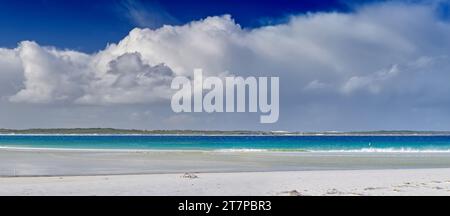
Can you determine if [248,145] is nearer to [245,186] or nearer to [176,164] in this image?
[176,164]

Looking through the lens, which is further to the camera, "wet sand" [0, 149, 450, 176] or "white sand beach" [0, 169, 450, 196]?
"wet sand" [0, 149, 450, 176]

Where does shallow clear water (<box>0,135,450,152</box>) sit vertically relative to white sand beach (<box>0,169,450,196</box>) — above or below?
above

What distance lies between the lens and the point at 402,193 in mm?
14773

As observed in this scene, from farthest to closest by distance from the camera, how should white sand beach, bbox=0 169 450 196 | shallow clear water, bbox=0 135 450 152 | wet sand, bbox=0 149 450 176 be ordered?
1. shallow clear water, bbox=0 135 450 152
2. wet sand, bbox=0 149 450 176
3. white sand beach, bbox=0 169 450 196

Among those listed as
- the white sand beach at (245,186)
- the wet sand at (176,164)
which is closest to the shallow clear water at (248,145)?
the wet sand at (176,164)

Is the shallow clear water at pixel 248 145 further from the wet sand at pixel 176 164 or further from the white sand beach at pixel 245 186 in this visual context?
the white sand beach at pixel 245 186

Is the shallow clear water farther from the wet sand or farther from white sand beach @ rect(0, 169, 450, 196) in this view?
white sand beach @ rect(0, 169, 450, 196)

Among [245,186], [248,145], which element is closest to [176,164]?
[245,186]

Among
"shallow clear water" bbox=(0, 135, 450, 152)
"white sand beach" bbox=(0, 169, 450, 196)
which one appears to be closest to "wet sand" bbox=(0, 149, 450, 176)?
"white sand beach" bbox=(0, 169, 450, 196)

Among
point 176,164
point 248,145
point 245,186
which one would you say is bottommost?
point 245,186
